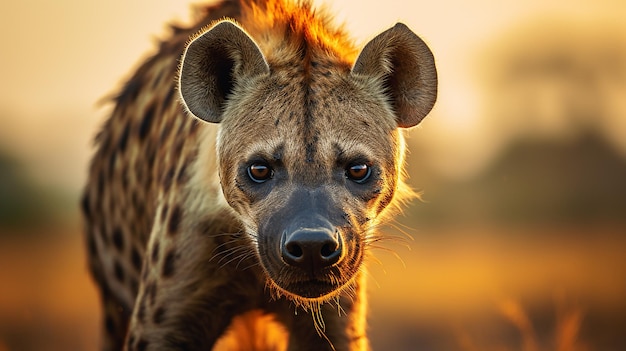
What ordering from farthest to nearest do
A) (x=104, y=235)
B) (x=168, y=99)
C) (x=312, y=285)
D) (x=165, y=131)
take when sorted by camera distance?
(x=104, y=235), (x=168, y=99), (x=165, y=131), (x=312, y=285)

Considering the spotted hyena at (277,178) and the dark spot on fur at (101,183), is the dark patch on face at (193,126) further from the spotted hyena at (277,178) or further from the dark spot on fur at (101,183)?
the dark spot on fur at (101,183)

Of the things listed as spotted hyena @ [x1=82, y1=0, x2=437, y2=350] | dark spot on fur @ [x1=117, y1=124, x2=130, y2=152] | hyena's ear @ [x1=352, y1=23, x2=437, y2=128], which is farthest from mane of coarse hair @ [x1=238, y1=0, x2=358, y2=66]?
dark spot on fur @ [x1=117, y1=124, x2=130, y2=152]

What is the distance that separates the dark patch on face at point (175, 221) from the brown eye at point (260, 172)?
45 cm

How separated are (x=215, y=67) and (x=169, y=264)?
0.68 meters

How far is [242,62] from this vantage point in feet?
12.3

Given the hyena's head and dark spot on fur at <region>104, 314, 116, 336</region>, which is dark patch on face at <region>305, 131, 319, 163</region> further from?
dark spot on fur at <region>104, 314, 116, 336</region>

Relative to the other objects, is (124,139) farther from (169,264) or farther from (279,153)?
(279,153)

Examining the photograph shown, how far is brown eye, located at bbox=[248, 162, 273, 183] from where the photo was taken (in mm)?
3518

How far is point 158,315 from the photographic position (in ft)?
12.6

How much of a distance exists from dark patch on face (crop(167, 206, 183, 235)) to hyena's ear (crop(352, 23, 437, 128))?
2.52 feet

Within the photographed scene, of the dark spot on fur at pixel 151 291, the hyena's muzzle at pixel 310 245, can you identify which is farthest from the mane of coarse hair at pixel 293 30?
the dark spot on fur at pixel 151 291

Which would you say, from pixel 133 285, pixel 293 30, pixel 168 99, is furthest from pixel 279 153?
pixel 133 285

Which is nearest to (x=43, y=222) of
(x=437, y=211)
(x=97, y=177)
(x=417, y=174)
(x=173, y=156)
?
(x=417, y=174)

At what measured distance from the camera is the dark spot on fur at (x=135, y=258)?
15.5 ft
